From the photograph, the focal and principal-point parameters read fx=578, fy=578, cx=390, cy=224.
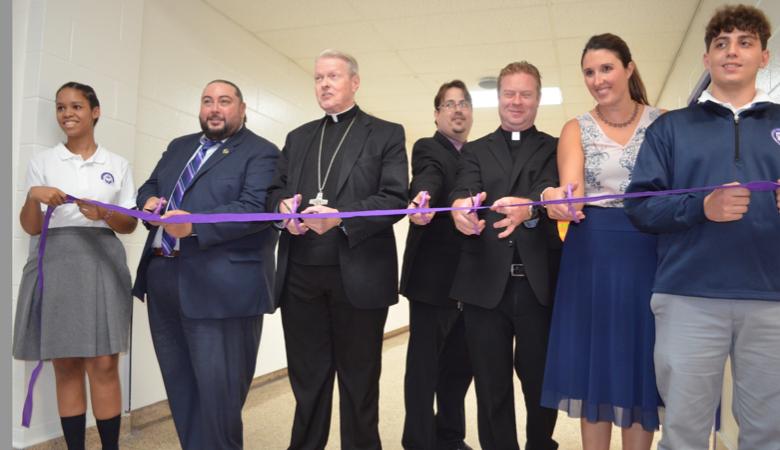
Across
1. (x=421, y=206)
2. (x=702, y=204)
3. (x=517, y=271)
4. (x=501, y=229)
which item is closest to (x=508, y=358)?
(x=517, y=271)

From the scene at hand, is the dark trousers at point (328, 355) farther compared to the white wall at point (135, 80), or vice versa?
the white wall at point (135, 80)

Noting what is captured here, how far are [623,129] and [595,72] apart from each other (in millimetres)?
223

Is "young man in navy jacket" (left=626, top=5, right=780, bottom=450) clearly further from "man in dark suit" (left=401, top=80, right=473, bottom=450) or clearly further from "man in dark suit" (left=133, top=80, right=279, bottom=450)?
"man in dark suit" (left=133, top=80, right=279, bottom=450)

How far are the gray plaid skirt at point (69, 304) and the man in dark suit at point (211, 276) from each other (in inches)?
8.7

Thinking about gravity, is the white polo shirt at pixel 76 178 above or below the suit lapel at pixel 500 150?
below

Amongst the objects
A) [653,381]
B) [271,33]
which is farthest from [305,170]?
[271,33]

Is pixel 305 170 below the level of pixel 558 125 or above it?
below

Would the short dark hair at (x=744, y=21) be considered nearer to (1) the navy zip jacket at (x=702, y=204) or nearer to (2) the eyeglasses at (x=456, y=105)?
(1) the navy zip jacket at (x=702, y=204)

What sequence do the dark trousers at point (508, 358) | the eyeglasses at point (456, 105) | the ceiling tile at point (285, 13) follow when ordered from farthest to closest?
the ceiling tile at point (285, 13), the eyeglasses at point (456, 105), the dark trousers at point (508, 358)

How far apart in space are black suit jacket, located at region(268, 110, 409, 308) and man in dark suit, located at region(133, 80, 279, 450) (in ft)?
0.57

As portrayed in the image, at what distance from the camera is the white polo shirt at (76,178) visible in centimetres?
272

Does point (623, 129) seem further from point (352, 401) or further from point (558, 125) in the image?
point (558, 125)

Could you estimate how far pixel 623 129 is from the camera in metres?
2.04

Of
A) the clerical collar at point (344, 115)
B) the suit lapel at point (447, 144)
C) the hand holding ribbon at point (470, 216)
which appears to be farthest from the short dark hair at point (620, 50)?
the clerical collar at point (344, 115)
